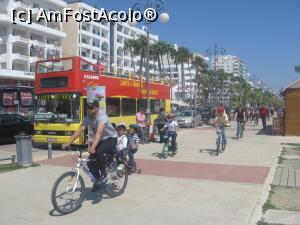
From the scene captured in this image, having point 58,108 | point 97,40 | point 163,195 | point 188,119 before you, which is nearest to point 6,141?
point 58,108

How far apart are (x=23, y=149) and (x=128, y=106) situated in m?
10.1

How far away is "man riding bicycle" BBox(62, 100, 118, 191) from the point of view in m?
7.58

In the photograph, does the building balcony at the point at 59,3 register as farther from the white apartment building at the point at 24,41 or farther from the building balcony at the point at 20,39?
the building balcony at the point at 20,39

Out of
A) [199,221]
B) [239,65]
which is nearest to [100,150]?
[199,221]

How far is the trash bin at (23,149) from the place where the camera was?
40.5ft

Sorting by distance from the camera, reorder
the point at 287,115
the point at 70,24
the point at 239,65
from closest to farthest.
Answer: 1. the point at 287,115
2. the point at 70,24
3. the point at 239,65

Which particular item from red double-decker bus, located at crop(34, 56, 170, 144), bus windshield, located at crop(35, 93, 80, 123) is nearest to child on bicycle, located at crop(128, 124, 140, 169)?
red double-decker bus, located at crop(34, 56, 170, 144)

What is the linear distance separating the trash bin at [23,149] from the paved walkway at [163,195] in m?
0.50

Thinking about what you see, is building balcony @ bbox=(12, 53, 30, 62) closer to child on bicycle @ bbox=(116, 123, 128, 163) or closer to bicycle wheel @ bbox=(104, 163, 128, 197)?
child on bicycle @ bbox=(116, 123, 128, 163)

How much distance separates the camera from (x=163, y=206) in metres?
7.71

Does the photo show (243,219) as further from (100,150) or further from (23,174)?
(23,174)

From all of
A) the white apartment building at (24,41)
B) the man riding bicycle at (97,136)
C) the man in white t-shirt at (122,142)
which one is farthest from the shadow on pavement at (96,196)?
the white apartment building at (24,41)

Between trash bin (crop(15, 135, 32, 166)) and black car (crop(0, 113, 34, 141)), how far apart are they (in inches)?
326

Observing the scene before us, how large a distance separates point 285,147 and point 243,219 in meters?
12.6
